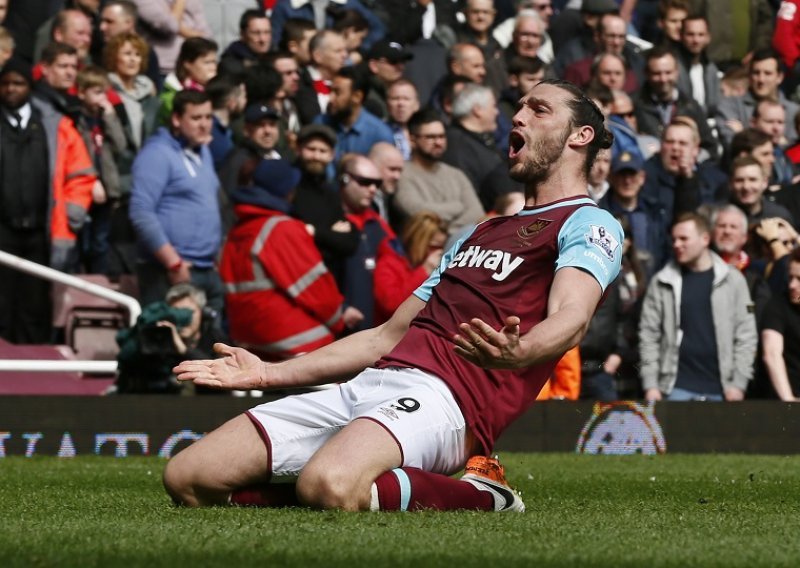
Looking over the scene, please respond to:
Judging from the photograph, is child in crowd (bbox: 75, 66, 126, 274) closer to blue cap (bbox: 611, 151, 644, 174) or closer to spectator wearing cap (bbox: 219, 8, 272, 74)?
spectator wearing cap (bbox: 219, 8, 272, 74)

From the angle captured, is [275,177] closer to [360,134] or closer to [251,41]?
[360,134]

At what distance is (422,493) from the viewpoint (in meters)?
6.71

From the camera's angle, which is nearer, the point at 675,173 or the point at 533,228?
the point at 533,228

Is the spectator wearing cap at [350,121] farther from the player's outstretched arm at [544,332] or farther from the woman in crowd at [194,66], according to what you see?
the player's outstretched arm at [544,332]

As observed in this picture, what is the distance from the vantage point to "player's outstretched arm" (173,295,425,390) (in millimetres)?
6914

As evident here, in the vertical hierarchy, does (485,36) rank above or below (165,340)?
A: above

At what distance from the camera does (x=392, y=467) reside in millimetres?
6648

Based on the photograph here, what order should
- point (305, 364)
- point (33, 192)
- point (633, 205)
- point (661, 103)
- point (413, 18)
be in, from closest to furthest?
point (305, 364)
point (33, 192)
point (633, 205)
point (661, 103)
point (413, 18)

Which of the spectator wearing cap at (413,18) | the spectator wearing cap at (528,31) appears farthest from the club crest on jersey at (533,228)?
the spectator wearing cap at (413,18)

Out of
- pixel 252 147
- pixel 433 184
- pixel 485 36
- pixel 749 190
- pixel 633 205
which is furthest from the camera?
pixel 485 36

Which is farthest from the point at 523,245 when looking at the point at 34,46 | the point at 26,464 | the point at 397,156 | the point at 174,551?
the point at 34,46

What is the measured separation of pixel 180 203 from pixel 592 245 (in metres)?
6.83

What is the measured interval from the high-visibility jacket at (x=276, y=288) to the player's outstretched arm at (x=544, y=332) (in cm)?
569

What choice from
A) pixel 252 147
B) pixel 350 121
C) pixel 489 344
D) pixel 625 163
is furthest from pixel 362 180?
pixel 489 344
